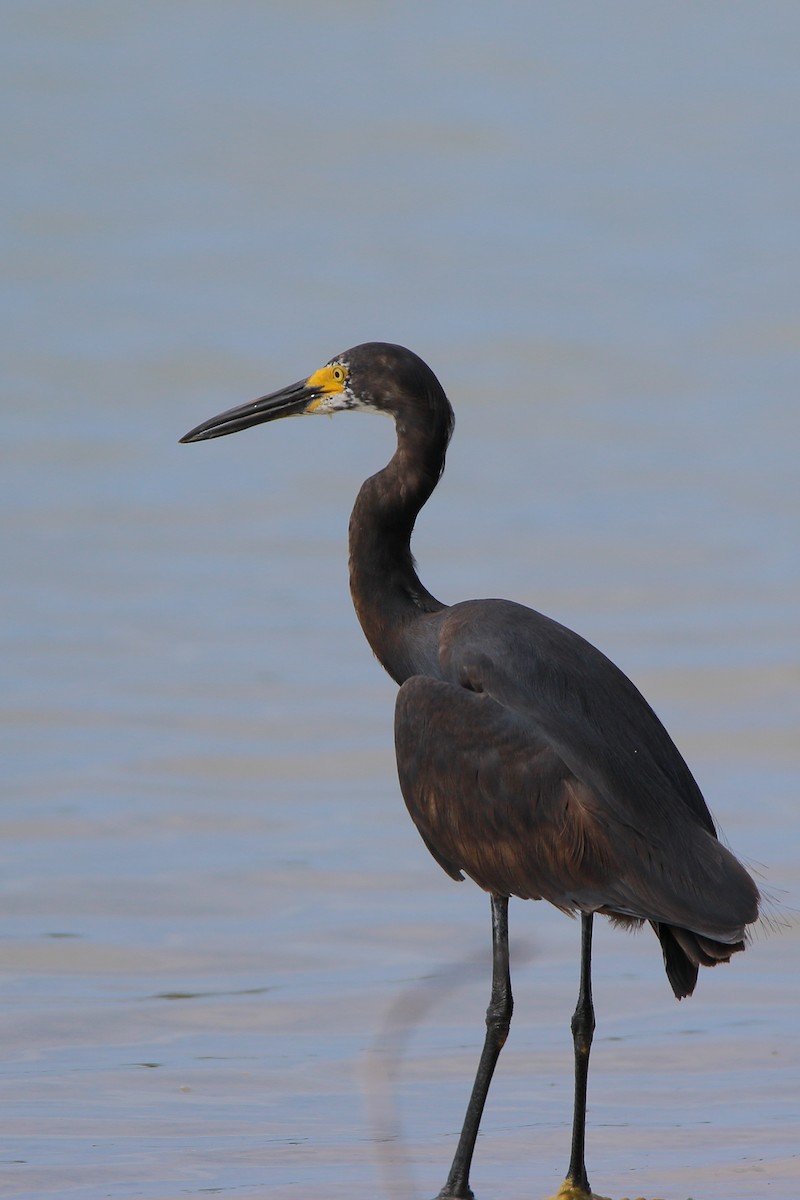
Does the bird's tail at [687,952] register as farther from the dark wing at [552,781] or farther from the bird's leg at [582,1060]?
the bird's leg at [582,1060]

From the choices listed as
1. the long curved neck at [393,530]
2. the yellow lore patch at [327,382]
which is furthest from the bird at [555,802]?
the yellow lore patch at [327,382]

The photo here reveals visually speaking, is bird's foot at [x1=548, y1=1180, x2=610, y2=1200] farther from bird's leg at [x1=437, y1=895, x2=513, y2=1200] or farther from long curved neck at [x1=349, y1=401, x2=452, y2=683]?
long curved neck at [x1=349, y1=401, x2=452, y2=683]

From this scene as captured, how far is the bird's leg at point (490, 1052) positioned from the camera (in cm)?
679

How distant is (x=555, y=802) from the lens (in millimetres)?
6652

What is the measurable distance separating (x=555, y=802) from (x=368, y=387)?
1.73 m

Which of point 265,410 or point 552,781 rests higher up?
point 265,410

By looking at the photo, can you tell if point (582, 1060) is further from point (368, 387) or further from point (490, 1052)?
point (368, 387)

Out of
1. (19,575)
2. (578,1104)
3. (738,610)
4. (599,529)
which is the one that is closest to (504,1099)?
(578,1104)

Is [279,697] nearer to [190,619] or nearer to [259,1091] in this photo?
[190,619]

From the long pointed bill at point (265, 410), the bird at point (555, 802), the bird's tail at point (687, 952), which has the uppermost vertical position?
the long pointed bill at point (265, 410)

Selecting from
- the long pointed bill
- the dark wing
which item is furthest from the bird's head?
the dark wing

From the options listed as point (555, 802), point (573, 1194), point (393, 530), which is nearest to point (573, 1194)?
point (573, 1194)

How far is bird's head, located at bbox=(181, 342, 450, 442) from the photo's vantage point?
→ 7.54 m

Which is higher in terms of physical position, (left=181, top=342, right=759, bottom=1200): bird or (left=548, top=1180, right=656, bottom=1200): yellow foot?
(left=181, top=342, right=759, bottom=1200): bird
